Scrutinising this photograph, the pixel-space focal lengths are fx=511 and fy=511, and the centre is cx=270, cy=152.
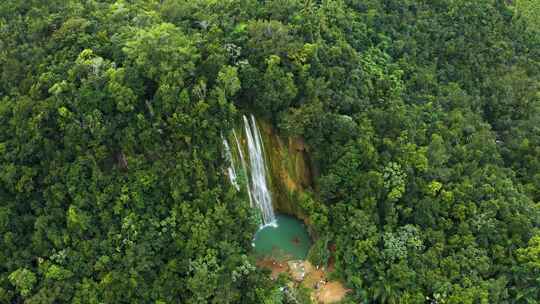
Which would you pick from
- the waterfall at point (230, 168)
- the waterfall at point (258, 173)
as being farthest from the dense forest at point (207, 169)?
the waterfall at point (258, 173)

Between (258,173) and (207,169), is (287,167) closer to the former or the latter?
(258,173)

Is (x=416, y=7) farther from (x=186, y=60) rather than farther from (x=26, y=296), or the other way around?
(x=26, y=296)

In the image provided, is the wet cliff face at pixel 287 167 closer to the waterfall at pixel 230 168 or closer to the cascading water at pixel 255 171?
the cascading water at pixel 255 171

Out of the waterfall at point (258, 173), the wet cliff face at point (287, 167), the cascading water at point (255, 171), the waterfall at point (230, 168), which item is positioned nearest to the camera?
the waterfall at point (230, 168)

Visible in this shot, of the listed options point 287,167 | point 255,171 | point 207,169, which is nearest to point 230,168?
point 255,171

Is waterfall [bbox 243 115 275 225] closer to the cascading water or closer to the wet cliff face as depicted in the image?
the cascading water

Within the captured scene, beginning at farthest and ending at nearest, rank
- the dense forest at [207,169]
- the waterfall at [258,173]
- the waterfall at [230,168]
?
the waterfall at [258,173] → the waterfall at [230,168] → the dense forest at [207,169]
